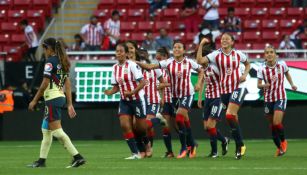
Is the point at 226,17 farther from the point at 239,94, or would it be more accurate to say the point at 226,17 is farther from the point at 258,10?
the point at 239,94

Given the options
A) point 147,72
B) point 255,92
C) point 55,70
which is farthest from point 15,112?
point 55,70

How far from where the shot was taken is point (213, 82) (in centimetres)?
1905

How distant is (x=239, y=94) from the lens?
61.0 feet

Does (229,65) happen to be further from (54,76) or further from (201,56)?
(54,76)

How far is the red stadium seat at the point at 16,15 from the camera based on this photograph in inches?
1346

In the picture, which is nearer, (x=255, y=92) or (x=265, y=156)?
(x=265, y=156)

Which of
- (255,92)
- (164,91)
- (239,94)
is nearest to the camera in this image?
(239,94)

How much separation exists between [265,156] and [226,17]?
12.7 m

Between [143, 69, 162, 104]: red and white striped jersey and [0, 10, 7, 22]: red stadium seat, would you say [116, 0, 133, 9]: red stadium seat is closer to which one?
[0, 10, 7, 22]: red stadium seat

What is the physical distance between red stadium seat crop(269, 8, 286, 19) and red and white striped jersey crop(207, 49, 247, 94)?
13.4m

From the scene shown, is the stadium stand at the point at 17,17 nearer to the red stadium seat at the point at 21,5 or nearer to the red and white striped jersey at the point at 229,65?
the red stadium seat at the point at 21,5

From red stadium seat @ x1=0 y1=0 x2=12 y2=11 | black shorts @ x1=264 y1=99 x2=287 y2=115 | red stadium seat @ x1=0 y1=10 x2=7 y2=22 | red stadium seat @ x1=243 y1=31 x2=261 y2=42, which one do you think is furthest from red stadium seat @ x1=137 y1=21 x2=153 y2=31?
black shorts @ x1=264 y1=99 x2=287 y2=115

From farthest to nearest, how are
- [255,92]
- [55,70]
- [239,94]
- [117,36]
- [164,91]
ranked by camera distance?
1. [117,36]
2. [255,92]
3. [164,91]
4. [239,94]
5. [55,70]

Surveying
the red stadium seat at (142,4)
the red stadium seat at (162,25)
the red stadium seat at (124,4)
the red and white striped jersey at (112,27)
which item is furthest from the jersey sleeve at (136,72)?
the red stadium seat at (124,4)
